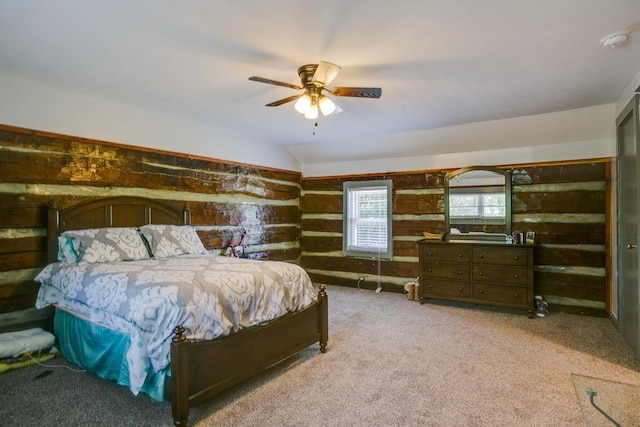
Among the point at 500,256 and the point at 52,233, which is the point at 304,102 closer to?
the point at 52,233

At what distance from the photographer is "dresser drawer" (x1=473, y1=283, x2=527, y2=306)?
4324 millimetres

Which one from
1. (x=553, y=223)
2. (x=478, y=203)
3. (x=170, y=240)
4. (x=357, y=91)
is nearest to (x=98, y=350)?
(x=170, y=240)

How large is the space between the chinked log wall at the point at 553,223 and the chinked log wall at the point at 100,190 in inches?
84.4

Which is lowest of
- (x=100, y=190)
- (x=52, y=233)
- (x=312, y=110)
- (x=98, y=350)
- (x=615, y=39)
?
(x=98, y=350)

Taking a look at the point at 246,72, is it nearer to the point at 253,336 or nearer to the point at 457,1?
A: the point at 457,1

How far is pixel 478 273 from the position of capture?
455 cm

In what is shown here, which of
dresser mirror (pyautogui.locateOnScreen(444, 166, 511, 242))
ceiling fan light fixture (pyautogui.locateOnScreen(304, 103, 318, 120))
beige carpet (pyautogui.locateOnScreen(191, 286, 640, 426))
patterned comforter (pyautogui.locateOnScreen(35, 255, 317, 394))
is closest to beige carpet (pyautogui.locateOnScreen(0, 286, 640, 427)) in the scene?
beige carpet (pyautogui.locateOnScreen(191, 286, 640, 426))

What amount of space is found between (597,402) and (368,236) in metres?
4.34

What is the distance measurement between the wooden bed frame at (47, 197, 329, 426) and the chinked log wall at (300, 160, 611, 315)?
2.80 meters

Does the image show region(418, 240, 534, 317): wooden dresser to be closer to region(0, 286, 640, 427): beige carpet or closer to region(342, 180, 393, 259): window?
region(0, 286, 640, 427): beige carpet

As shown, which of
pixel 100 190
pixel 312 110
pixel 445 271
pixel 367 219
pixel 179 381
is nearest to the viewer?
pixel 179 381

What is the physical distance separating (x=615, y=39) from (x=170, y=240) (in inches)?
165

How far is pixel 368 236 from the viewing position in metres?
6.09

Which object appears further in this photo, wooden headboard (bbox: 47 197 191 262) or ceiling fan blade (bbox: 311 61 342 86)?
wooden headboard (bbox: 47 197 191 262)
